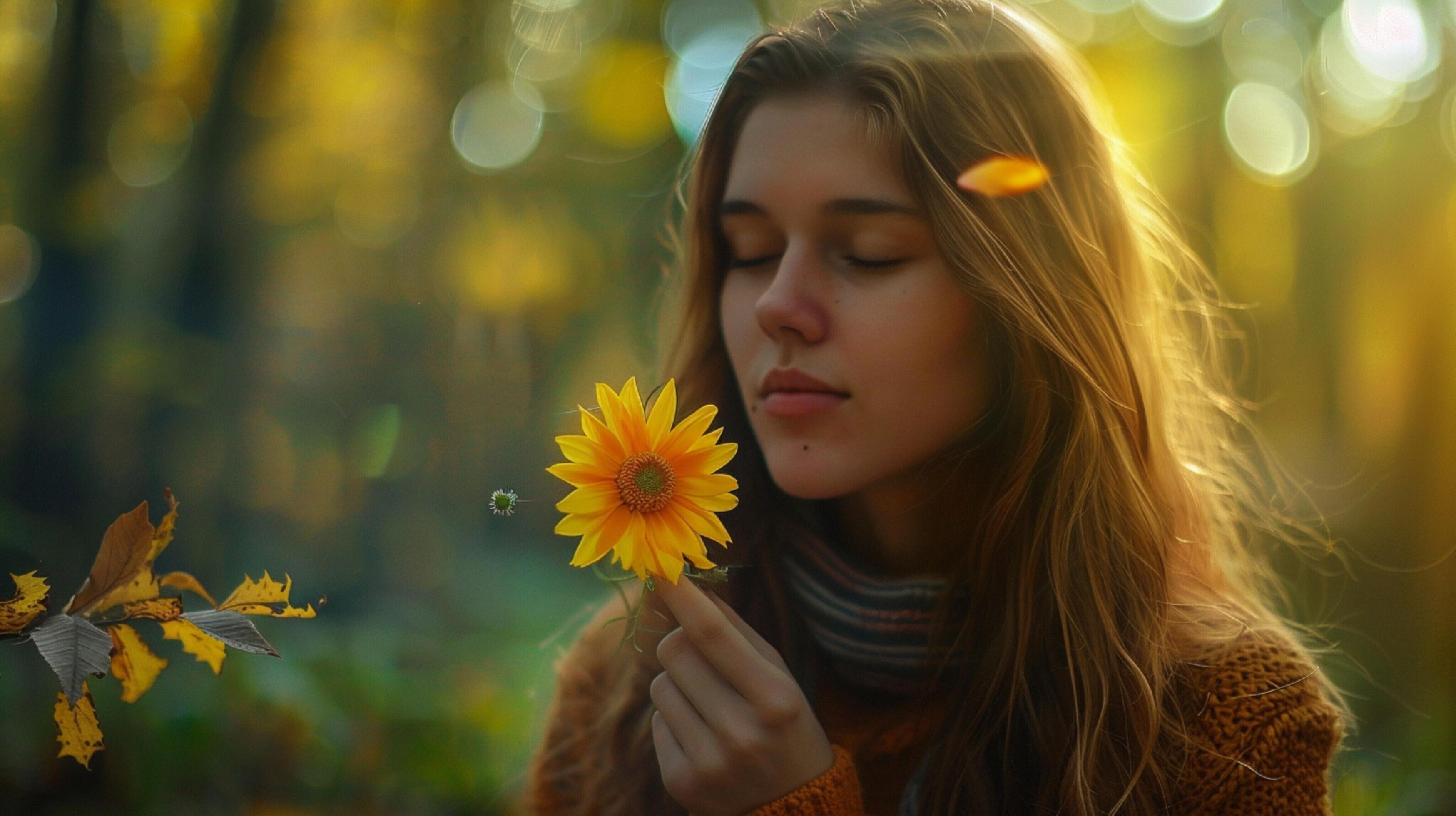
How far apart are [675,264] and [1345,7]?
1300 millimetres

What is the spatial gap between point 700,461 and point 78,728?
295 mm

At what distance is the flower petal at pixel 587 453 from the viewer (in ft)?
1.51

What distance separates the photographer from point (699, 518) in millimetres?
473

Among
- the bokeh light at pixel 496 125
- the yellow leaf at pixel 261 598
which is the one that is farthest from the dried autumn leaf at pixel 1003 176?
the bokeh light at pixel 496 125

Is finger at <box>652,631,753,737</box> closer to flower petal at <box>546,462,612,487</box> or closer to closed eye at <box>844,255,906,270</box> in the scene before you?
flower petal at <box>546,462,612,487</box>

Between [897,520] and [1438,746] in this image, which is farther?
[1438,746]

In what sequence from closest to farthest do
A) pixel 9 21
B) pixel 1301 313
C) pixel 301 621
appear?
pixel 9 21, pixel 301 621, pixel 1301 313

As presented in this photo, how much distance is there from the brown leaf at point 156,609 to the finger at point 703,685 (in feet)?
0.96

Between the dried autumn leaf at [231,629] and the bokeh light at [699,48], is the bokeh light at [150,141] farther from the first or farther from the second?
the dried autumn leaf at [231,629]

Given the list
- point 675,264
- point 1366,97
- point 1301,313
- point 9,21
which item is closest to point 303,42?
point 9,21

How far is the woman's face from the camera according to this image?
63 cm

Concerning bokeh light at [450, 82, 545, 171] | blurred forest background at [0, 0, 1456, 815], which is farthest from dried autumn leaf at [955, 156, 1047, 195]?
bokeh light at [450, 82, 545, 171]

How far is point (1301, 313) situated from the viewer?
1.83 meters

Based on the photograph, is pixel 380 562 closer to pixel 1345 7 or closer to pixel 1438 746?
pixel 1345 7
